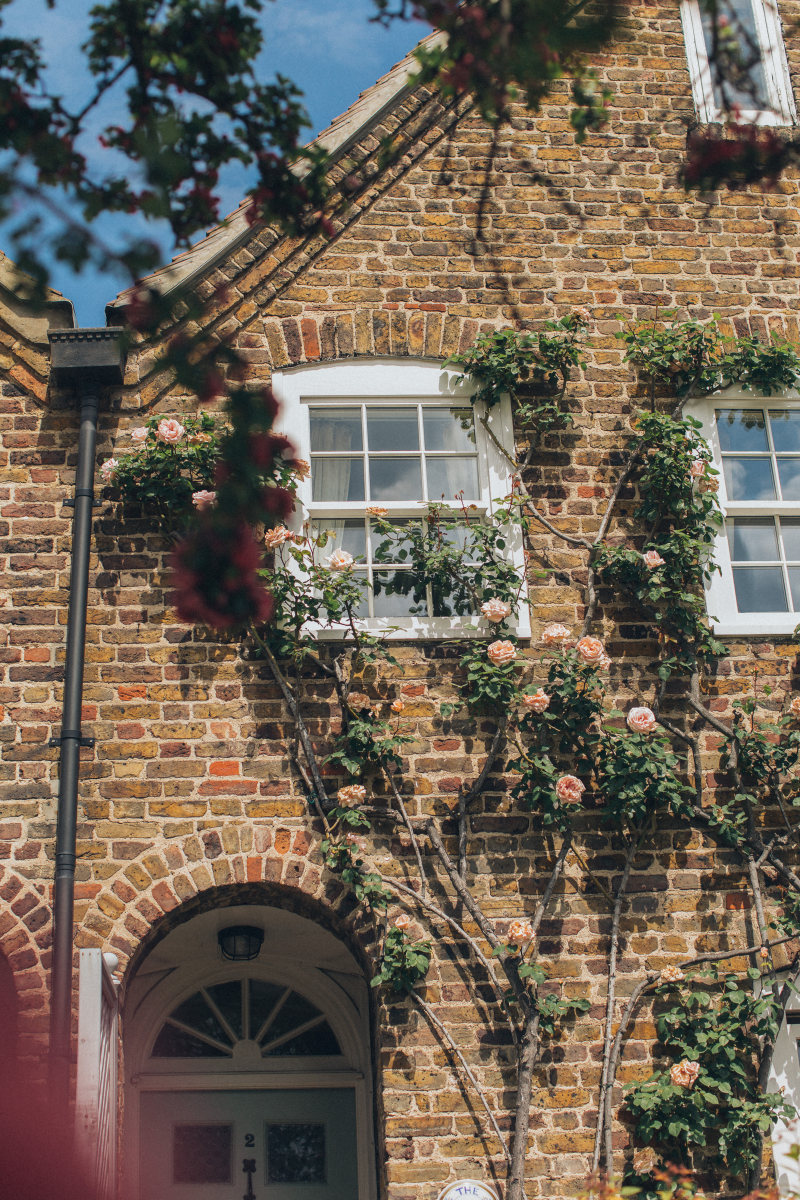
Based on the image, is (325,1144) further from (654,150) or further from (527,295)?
(654,150)

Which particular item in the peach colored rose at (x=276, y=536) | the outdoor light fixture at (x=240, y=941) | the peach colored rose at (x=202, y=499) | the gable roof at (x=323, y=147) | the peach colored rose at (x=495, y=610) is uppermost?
the gable roof at (x=323, y=147)

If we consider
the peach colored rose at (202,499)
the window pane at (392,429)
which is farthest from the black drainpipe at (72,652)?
the window pane at (392,429)

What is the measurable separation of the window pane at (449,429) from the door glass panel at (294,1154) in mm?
4195

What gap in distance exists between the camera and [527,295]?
24.8 feet

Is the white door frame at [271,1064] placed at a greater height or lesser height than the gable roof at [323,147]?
lesser

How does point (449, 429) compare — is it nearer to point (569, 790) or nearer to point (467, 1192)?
point (569, 790)

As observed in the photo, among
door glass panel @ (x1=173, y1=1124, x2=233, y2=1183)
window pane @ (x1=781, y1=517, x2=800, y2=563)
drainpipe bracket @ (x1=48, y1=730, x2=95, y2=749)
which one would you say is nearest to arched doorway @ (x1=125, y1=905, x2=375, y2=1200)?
door glass panel @ (x1=173, y1=1124, x2=233, y2=1183)

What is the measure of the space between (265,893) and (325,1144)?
2.03 metres

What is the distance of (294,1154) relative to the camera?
7.41m

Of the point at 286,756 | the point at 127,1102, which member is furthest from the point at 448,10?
the point at 127,1102

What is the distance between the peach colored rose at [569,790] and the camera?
6.29m

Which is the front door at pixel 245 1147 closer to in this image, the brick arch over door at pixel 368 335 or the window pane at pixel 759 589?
the window pane at pixel 759 589

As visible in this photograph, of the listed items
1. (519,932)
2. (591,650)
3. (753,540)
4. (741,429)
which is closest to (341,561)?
(591,650)

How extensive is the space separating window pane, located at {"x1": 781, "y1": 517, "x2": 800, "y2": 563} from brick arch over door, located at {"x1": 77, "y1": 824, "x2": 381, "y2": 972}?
10.9 feet
